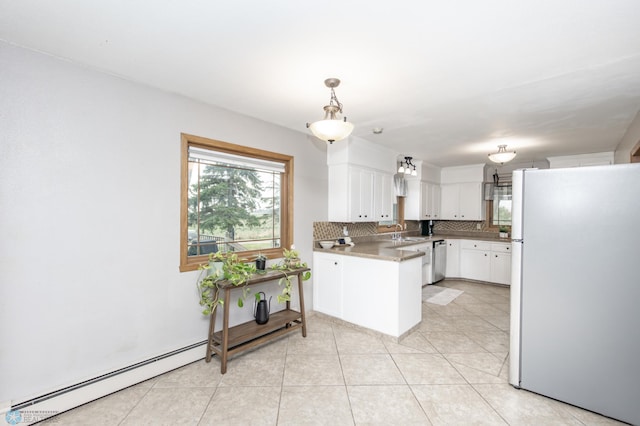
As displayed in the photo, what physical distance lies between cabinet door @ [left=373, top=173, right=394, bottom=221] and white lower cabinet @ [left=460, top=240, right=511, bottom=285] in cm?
221

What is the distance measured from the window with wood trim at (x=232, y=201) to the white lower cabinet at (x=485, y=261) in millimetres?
4099

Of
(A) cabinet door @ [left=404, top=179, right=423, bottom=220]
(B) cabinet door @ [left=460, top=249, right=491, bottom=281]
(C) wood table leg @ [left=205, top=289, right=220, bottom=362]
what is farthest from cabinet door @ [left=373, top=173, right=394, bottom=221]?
(C) wood table leg @ [left=205, top=289, right=220, bottom=362]

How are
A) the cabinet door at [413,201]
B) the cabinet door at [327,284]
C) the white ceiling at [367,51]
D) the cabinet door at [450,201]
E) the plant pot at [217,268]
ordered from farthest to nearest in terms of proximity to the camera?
the cabinet door at [450,201] → the cabinet door at [413,201] → the cabinet door at [327,284] → the plant pot at [217,268] → the white ceiling at [367,51]

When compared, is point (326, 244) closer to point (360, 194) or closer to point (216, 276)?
point (360, 194)

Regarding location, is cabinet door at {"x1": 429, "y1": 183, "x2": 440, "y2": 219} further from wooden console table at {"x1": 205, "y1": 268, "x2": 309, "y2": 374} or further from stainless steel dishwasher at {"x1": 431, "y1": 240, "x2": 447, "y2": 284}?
wooden console table at {"x1": 205, "y1": 268, "x2": 309, "y2": 374}

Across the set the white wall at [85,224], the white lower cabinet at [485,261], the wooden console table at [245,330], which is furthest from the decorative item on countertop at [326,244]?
the white lower cabinet at [485,261]

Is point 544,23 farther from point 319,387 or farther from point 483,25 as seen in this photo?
point 319,387

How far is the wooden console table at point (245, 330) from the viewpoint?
2521 mm

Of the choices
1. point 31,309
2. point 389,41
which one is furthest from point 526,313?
point 31,309

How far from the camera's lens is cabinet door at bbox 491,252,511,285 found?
5406 millimetres

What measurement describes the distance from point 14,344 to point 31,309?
220mm

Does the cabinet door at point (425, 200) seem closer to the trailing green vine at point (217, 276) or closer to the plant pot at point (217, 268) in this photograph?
the trailing green vine at point (217, 276)

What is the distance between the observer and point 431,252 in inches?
215

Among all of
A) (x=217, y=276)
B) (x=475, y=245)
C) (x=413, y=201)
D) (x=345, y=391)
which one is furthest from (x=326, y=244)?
(x=475, y=245)
